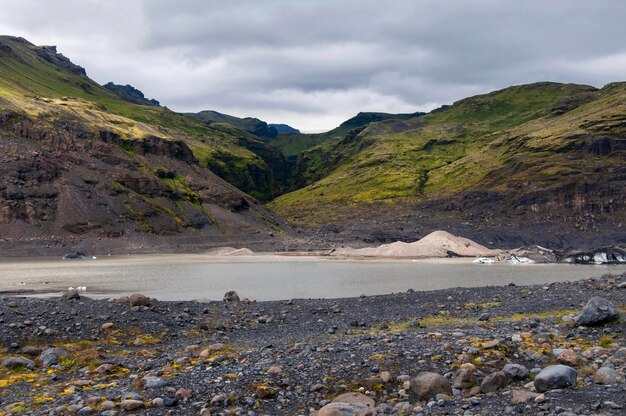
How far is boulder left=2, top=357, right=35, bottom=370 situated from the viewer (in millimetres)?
20531

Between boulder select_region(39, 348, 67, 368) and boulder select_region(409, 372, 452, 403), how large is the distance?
14.4m

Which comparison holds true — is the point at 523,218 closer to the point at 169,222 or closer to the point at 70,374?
the point at 169,222

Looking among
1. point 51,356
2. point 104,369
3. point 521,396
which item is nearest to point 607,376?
point 521,396

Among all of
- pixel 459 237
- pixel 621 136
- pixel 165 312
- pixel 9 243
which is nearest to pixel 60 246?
pixel 9 243

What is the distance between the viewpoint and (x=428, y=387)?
14.6 m

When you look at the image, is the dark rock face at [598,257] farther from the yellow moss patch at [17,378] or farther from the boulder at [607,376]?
the yellow moss patch at [17,378]

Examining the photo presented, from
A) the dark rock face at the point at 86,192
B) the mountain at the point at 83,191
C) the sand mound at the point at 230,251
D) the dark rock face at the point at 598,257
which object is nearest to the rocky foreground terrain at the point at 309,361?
the dark rock face at the point at 598,257

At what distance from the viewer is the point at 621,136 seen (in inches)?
7731

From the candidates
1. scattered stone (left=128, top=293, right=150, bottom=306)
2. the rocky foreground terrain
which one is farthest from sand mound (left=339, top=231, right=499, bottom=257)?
scattered stone (left=128, top=293, right=150, bottom=306)

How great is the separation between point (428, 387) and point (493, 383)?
5.96 ft

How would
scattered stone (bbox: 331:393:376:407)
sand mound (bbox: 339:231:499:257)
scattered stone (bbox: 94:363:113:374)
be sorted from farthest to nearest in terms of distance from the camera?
1. sand mound (bbox: 339:231:499:257)
2. scattered stone (bbox: 94:363:113:374)
3. scattered stone (bbox: 331:393:376:407)

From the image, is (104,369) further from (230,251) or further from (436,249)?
(230,251)

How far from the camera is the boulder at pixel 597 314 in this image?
21297 millimetres

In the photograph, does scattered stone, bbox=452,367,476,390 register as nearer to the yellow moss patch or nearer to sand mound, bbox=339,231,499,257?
the yellow moss patch
